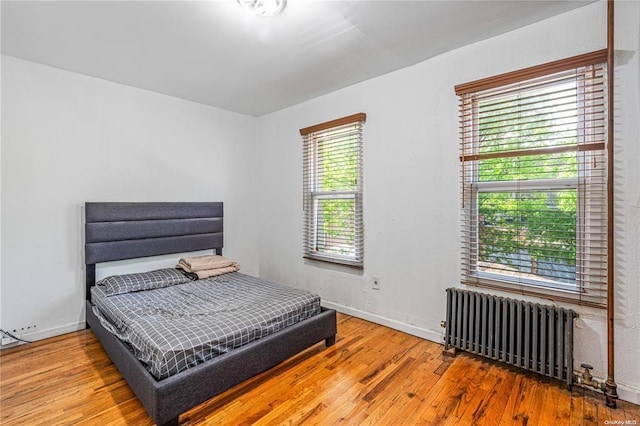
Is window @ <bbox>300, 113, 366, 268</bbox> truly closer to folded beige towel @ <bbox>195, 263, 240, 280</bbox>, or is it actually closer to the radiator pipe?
folded beige towel @ <bbox>195, 263, 240, 280</bbox>

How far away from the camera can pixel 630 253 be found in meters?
1.89

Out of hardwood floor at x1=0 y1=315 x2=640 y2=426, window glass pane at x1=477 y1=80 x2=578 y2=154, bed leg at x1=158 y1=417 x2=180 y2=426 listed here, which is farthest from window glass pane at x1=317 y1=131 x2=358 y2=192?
bed leg at x1=158 y1=417 x2=180 y2=426

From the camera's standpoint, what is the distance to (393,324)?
3.01 meters

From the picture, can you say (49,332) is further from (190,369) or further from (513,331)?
(513,331)

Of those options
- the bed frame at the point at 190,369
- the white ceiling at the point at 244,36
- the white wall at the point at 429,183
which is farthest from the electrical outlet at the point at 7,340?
the white wall at the point at 429,183

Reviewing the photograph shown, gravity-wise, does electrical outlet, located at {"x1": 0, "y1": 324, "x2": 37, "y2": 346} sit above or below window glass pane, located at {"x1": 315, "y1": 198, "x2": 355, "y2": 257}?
below

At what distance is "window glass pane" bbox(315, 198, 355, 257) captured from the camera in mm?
3447

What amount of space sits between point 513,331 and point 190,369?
7.21 feet

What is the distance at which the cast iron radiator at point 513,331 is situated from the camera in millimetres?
2029

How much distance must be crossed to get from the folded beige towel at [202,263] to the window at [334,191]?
1.01 meters

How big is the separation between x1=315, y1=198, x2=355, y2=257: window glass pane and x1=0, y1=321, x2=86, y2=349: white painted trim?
2.57 meters

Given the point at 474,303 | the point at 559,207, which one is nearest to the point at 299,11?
the point at 559,207

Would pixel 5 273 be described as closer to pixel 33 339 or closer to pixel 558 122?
pixel 33 339

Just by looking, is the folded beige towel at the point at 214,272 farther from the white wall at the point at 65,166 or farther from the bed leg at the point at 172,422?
the bed leg at the point at 172,422
